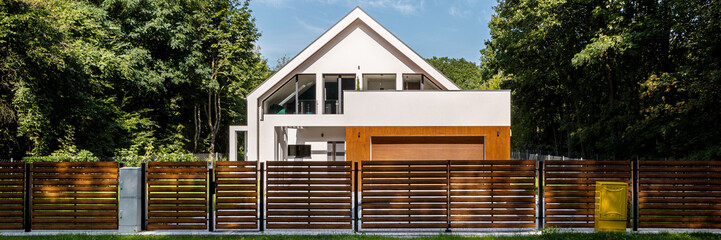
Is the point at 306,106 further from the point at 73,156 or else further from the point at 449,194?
the point at 449,194

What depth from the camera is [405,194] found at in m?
8.27

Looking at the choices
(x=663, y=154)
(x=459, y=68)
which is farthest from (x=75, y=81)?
(x=459, y=68)

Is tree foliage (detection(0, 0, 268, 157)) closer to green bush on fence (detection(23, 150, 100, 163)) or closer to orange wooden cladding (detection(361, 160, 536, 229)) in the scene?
green bush on fence (detection(23, 150, 100, 163))

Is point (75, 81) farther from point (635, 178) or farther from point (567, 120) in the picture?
point (567, 120)

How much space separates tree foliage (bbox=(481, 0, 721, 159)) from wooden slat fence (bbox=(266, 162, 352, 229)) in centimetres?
1502

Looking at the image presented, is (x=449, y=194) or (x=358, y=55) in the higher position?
(x=358, y=55)

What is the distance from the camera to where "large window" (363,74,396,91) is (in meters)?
21.2

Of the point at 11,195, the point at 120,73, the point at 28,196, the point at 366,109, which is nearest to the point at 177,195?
the point at 28,196

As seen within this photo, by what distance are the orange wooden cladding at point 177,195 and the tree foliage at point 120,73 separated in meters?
11.9

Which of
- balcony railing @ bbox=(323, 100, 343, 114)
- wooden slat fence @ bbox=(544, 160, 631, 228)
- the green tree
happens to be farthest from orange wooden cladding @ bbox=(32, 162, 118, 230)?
the green tree

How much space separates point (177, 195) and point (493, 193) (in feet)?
19.2

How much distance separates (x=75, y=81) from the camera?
19859 mm

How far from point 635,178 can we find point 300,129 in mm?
15062

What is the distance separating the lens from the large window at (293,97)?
2031cm
